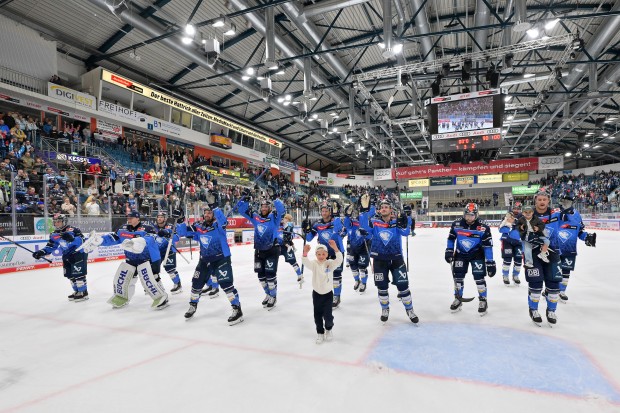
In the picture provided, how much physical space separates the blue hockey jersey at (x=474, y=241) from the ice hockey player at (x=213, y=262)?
10.4ft

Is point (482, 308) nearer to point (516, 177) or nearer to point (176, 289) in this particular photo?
point (176, 289)

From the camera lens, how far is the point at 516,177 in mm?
35094

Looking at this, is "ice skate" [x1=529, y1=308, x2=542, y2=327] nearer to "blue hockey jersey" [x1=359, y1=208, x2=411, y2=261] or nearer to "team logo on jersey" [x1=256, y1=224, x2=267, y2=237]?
"blue hockey jersey" [x1=359, y1=208, x2=411, y2=261]

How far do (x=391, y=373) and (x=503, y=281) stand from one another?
5066 mm

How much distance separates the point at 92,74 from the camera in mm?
16297

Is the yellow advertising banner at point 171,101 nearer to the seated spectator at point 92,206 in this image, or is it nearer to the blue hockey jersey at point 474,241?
the seated spectator at point 92,206

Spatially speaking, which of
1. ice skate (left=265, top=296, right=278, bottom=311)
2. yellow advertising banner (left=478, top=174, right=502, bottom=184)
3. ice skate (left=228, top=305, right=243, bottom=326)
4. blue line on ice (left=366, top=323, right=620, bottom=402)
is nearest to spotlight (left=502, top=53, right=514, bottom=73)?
blue line on ice (left=366, top=323, right=620, bottom=402)

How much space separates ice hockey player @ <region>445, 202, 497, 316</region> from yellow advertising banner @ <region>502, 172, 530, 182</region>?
35.6 metres

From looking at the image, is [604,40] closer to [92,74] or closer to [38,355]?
[38,355]

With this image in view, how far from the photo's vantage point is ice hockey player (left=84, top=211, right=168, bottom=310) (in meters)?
5.40

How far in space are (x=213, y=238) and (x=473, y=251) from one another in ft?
12.3

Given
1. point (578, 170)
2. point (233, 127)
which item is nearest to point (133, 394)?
point (233, 127)

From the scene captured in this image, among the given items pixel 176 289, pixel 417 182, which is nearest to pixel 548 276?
pixel 176 289

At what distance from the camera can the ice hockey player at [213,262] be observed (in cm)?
477
